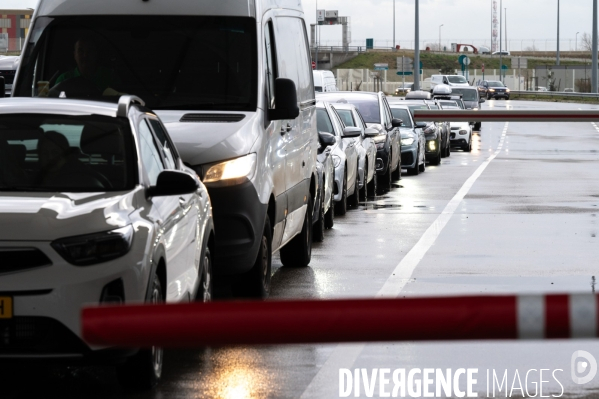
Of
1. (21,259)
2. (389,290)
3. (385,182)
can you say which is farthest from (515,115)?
(385,182)

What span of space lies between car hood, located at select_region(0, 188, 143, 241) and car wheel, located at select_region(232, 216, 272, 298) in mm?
2990

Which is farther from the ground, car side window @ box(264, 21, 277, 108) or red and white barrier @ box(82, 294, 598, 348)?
car side window @ box(264, 21, 277, 108)

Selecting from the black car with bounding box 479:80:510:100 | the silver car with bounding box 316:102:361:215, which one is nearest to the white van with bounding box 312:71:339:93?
the silver car with bounding box 316:102:361:215

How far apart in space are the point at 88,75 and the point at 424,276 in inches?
136

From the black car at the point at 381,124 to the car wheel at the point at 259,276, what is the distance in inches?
530

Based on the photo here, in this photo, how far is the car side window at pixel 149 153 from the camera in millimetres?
7379

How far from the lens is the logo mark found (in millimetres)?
7199

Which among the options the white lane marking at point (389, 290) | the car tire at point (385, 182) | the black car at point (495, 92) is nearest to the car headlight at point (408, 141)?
the car tire at point (385, 182)

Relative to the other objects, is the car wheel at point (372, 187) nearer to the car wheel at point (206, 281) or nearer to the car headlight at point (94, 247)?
the car wheel at point (206, 281)

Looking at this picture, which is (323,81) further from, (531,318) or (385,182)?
(531,318)

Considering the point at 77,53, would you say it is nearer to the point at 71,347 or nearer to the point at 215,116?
the point at 215,116

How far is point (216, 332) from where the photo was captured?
127 inches

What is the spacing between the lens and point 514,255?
13.5m

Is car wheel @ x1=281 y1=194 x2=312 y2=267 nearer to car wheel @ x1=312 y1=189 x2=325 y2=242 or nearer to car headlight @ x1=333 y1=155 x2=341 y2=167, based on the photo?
car wheel @ x1=312 y1=189 x2=325 y2=242
